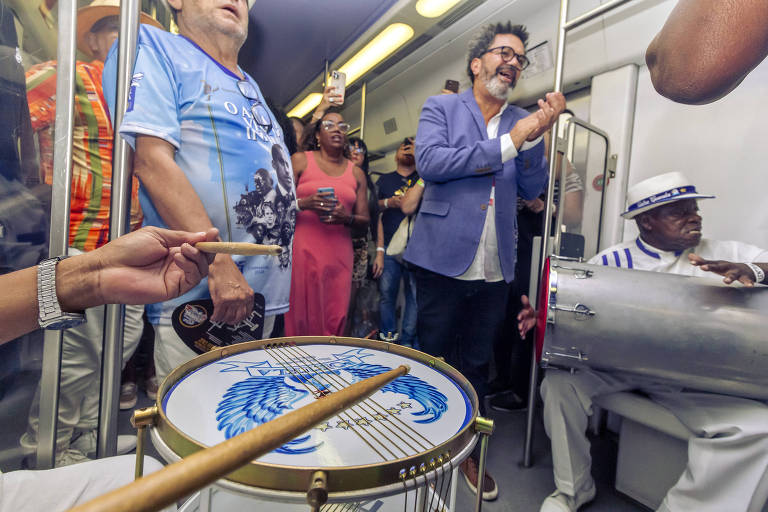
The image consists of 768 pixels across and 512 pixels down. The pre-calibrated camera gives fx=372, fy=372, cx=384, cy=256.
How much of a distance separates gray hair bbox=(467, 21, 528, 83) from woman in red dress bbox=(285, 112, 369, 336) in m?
0.72

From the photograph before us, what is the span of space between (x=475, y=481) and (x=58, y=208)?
1450 millimetres

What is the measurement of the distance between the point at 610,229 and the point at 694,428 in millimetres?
1056

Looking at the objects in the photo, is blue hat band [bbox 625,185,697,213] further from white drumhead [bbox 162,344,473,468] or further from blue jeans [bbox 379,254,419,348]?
blue jeans [bbox 379,254,419,348]

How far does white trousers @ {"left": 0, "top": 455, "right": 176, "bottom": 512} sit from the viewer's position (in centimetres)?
54

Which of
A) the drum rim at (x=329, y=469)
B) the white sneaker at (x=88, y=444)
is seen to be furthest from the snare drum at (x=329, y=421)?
the white sneaker at (x=88, y=444)

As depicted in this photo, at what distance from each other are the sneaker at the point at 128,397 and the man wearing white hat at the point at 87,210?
421mm

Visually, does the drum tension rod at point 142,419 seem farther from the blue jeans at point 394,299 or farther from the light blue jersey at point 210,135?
the blue jeans at point 394,299

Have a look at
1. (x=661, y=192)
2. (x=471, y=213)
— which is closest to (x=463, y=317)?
(x=471, y=213)

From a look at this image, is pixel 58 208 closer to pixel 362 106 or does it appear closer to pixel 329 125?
pixel 329 125

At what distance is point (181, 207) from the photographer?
0.85m

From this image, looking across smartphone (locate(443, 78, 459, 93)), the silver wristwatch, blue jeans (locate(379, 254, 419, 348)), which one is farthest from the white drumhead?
smartphone (locate(443, 78, 459, 93))

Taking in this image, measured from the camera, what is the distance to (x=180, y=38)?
3.09 ft

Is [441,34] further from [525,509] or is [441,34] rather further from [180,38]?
[525,509]

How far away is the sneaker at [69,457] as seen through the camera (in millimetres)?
1185
